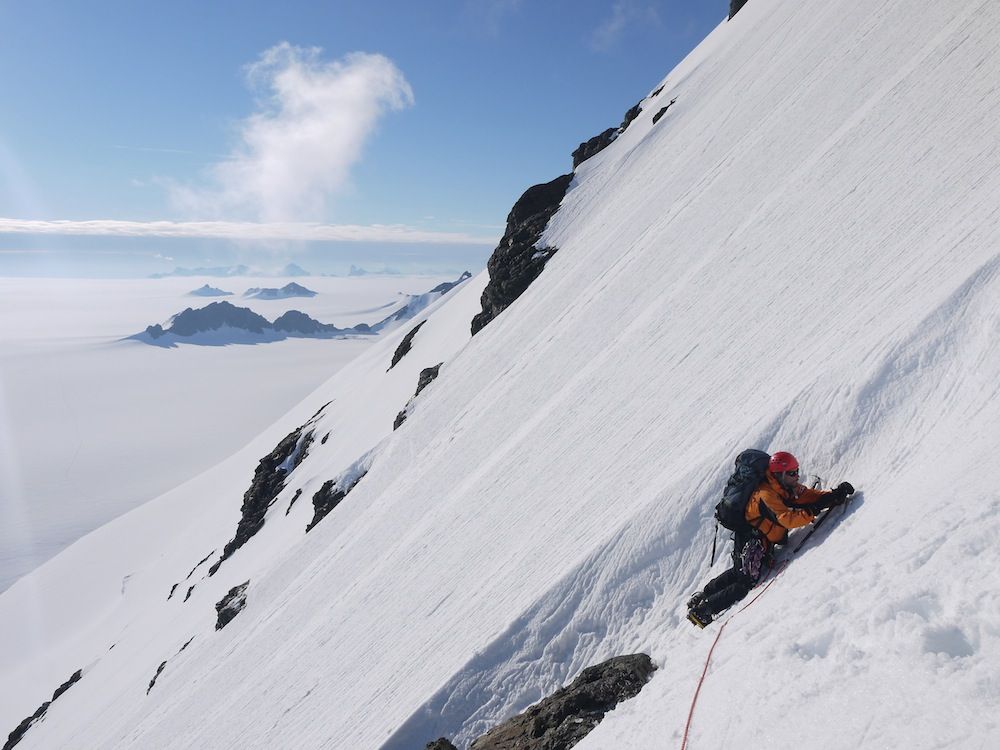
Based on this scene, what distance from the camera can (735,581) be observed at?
5.39 m

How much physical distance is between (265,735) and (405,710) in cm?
384

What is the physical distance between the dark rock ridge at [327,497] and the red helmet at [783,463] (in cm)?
1747

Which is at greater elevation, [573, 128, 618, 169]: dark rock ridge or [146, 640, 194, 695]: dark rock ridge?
[573, 128, 618, 169]: dark rock ridge

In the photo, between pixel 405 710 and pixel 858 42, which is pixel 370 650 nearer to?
pixel 405 710

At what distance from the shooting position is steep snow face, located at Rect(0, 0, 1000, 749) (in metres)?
3.91

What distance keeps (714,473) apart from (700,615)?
63.8 inches

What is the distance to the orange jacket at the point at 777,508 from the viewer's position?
5.09 metres

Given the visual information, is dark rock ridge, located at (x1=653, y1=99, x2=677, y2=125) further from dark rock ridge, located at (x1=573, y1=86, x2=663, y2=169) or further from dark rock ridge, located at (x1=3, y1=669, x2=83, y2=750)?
Result: dark rock ridge, located at (x1=3, y1=669, x2=83, y2=750)

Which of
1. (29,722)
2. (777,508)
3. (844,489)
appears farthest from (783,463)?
(29,722)

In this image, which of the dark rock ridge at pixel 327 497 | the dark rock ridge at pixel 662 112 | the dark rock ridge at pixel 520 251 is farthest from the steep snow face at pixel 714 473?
the dark rock ridge at pixel 662 112

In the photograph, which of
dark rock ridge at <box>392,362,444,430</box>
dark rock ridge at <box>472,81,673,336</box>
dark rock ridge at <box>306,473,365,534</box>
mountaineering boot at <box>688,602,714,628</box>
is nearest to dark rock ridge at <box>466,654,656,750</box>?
mountaineering boot at <box>688,602,714,628</box>

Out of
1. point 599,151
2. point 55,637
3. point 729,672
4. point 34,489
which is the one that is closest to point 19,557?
point 55,637

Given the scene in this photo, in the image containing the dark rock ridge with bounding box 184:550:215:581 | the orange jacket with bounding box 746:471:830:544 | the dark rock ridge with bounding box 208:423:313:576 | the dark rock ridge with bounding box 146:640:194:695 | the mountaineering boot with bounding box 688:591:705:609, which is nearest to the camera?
the orange jacket with bounding box 746:471:830:544

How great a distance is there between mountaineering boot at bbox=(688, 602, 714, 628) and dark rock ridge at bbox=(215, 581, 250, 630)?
1635 centimetres
